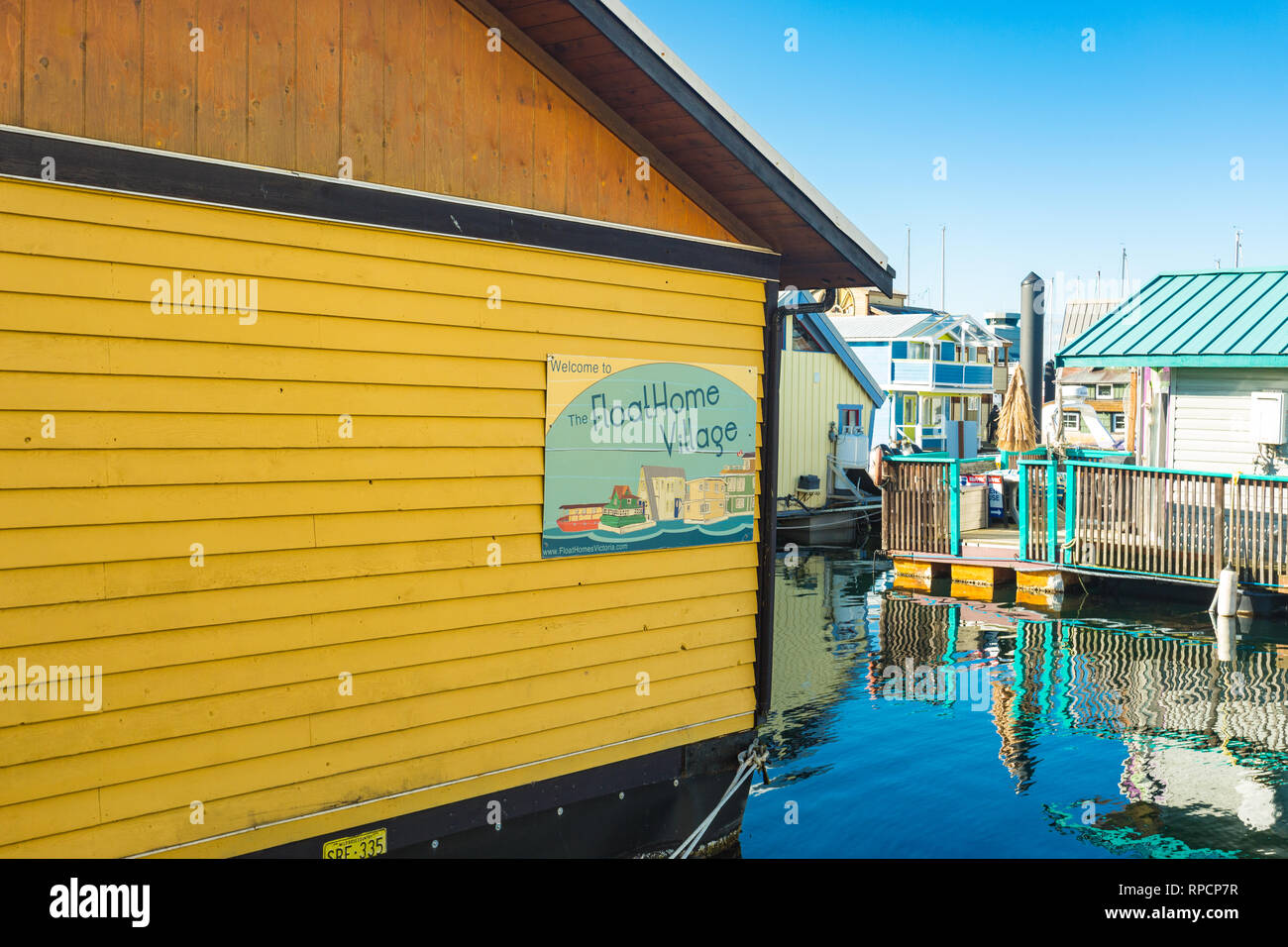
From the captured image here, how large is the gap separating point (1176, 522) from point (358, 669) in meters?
14.5

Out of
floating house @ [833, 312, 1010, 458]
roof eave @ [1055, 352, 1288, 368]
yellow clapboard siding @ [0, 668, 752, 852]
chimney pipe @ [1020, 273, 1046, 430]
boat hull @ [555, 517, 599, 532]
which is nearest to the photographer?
yellow clapboard siding @ [0, 668, 752, 852]

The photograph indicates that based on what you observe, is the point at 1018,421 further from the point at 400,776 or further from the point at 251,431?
the point at 251,431

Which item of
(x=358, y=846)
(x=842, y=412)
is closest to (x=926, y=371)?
(x=842, y=412)

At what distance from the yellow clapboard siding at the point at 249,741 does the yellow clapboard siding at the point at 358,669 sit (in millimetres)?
95

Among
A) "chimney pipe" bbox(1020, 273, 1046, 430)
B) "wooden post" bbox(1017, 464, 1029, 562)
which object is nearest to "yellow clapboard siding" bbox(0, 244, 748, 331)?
"wooden post" bbox(1017, 464, 1029, 562)

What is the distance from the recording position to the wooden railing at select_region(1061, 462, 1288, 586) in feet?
51.0

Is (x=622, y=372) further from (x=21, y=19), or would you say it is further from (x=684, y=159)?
(x=21, y=19)

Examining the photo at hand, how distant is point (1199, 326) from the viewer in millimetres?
18812

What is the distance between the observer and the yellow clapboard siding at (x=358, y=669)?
5.05 metres

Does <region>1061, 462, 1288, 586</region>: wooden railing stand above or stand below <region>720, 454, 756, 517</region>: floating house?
→ below

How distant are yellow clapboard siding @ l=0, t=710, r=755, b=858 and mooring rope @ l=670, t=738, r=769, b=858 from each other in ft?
0.64

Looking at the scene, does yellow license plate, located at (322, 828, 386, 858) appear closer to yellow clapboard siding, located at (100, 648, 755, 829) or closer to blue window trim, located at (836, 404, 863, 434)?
yellow clapboard siding, located at (100, 648, 755, 829)

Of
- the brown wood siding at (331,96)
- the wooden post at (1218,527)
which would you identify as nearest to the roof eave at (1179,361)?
the wooden post at (1218,527)

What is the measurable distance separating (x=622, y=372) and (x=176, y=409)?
2.84 meters
